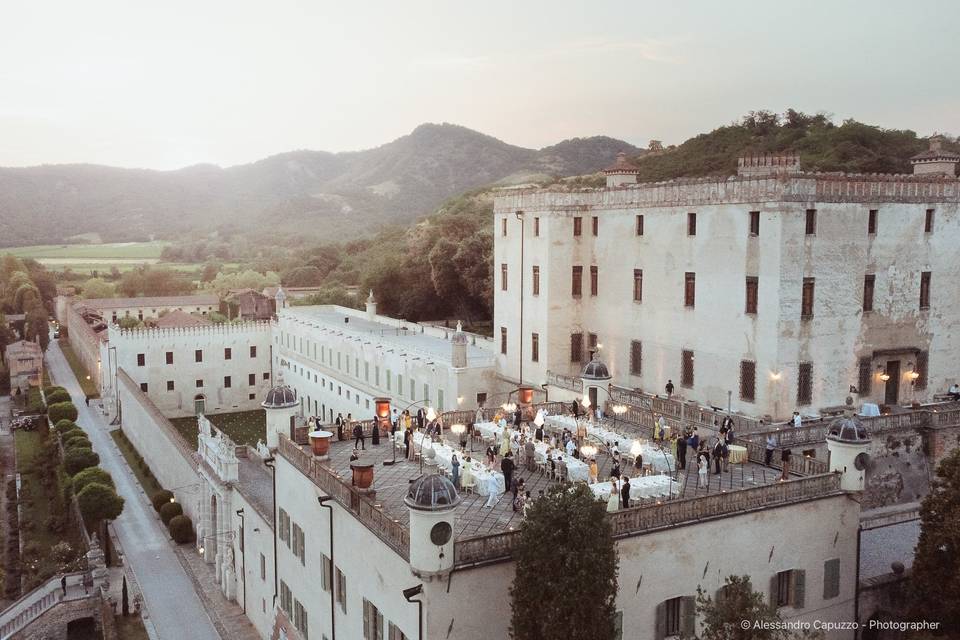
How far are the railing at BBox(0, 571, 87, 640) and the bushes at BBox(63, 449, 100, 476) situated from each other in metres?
11.1

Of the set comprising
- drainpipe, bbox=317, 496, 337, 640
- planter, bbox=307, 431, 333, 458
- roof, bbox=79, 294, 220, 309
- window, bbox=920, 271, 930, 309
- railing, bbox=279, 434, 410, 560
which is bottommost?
roof, bbox=79, 294, 220, 309

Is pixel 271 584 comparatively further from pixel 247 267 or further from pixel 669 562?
pixel 247 267

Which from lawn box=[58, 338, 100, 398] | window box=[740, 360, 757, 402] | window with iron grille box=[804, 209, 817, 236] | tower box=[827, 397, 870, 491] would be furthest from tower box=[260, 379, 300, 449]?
lawn box=[58, 338, 100, 398]

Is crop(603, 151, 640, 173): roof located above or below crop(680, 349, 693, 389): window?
above

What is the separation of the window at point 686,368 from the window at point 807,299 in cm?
504

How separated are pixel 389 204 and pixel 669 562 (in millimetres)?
184818

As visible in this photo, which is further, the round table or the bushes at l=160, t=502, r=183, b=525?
the bushes at l=160, t=502, r=183, b=525

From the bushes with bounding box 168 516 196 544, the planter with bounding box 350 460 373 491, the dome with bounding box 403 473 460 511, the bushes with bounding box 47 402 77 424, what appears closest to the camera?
the dome with bounding box 403 473 460 511

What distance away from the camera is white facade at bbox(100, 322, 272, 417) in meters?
63.6

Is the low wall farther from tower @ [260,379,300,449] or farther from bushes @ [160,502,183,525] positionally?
tower @ [260,379,300,449]

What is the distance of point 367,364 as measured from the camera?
1955 inches

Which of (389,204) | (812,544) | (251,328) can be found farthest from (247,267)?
(812,544)

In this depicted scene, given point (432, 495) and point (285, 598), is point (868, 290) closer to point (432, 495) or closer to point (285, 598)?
point (432, 495)

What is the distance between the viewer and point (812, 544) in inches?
791
